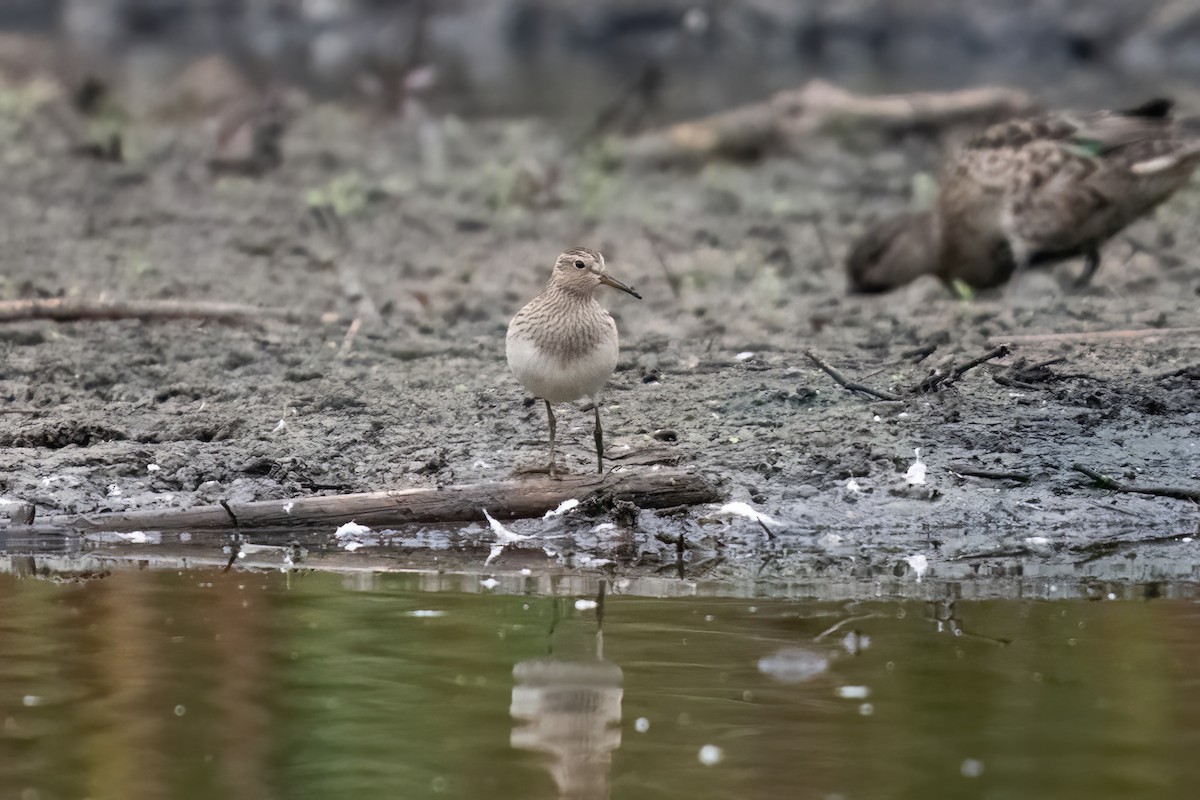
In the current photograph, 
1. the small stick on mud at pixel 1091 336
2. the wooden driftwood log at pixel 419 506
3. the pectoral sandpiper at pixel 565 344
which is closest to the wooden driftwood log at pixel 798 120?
the small stick on mud at pixel 1091 336

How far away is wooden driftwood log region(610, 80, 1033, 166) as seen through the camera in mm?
14602

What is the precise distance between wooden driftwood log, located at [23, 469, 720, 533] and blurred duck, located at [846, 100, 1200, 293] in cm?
406

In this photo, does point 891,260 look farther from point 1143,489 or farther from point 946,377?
point 1143,489

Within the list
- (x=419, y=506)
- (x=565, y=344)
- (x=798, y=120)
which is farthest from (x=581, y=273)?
(x=798, y=120)

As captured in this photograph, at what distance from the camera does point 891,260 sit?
10.7 m

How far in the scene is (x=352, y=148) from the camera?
15.0 meters

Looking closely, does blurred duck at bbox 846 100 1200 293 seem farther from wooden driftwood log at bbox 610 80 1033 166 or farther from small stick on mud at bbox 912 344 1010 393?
wooden driftwood log at bbox 610 80 1033 166

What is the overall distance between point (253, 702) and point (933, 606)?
2393 mm

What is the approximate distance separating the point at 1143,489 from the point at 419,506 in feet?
9.77

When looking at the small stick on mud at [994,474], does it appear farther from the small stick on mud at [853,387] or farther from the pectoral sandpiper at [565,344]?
the pectoral sandpiper at [565,344]

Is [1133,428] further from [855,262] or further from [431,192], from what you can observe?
[431,192]

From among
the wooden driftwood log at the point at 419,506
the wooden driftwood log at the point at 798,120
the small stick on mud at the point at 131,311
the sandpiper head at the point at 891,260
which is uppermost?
the wooden driftwood log at the point at 798,120

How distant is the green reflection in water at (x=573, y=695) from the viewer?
14.2 feet

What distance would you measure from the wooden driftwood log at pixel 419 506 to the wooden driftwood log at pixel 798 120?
25.2ft
